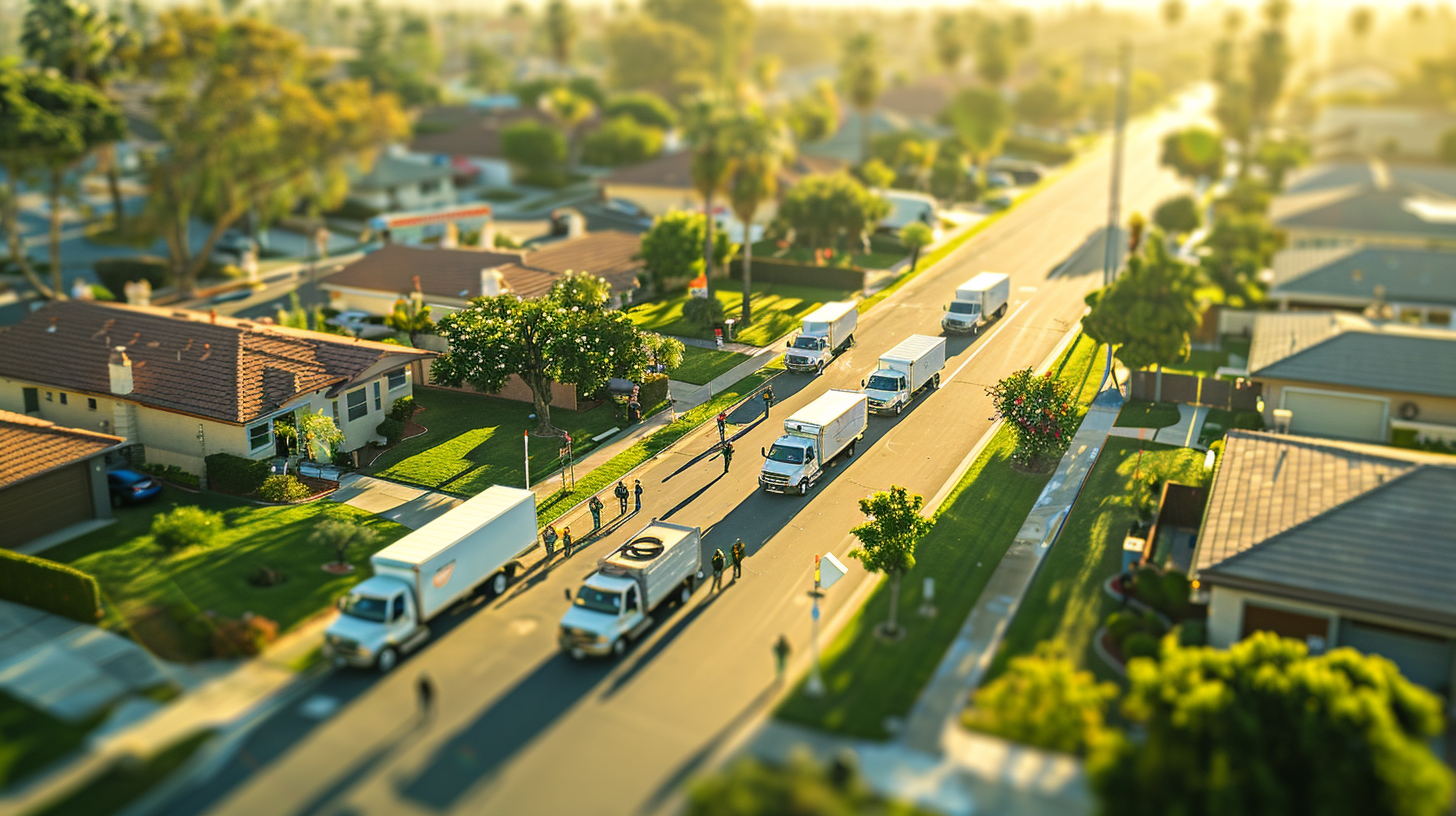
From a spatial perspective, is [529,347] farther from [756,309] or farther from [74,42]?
[74,42]

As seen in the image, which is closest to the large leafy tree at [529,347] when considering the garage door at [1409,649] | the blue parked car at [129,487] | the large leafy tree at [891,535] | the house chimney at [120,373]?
the blue parked car at [129,487]

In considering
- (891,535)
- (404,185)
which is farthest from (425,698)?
(404,185)

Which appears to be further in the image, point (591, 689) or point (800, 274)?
point (800, 274)

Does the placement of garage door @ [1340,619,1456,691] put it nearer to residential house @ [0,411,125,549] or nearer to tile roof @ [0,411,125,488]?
residential house @ [0,411,125,549]

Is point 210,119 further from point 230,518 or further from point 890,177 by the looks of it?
point 890,177

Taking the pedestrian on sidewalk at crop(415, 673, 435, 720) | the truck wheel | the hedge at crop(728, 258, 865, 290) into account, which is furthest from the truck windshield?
the hedge at crop(728, 258, 865, 290)

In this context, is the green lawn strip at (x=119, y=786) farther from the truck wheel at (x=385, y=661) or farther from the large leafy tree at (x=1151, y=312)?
the large leafy tree at (x=1151, y=312)
